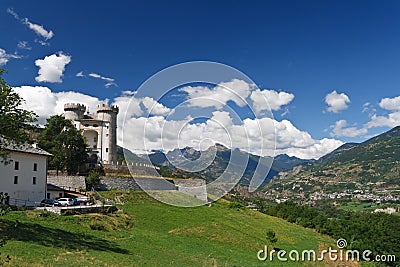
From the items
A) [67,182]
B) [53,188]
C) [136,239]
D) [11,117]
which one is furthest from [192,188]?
[11,117]

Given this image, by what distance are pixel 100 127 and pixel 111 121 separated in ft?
9.00

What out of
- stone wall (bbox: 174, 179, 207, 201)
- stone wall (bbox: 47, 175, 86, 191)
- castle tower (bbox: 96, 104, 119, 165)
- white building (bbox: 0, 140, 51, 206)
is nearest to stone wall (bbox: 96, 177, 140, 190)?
stone wall (bbox: 47, 175, 86, 191)

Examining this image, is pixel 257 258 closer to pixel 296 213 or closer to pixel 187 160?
pixel 187 160

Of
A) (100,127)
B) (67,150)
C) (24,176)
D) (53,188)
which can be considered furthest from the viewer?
(100,127)

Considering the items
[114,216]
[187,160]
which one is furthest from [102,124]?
[187,160]

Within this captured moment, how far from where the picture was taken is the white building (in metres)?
40.9

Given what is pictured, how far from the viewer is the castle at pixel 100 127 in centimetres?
8012

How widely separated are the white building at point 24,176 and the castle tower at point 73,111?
36.1 metres

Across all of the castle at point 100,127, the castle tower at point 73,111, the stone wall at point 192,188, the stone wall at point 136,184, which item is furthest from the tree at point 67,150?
the stone wall at point 192,188

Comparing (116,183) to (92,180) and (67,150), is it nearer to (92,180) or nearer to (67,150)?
(92,180)

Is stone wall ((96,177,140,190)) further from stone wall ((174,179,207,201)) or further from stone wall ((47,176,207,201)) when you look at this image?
stone wall ((174,179,207,201))

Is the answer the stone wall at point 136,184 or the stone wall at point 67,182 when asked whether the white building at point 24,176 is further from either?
the stone wall at point 136,184

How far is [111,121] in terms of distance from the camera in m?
81.4

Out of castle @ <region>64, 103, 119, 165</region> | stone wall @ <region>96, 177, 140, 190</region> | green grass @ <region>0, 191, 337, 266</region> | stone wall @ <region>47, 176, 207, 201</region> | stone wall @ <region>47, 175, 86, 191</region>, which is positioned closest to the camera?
green grass @ <region>0, 191, 337, 266</region>
